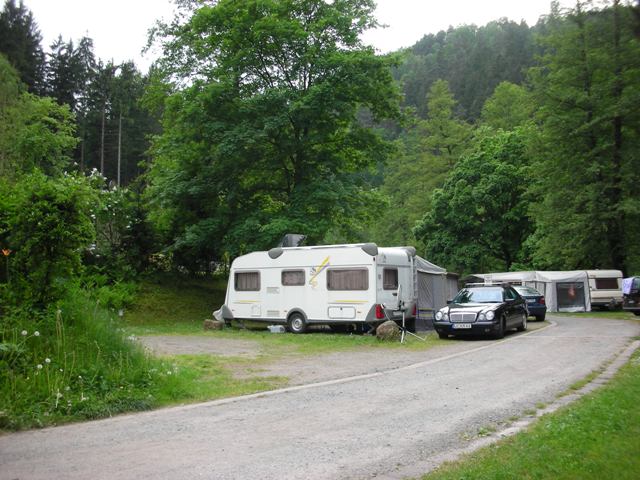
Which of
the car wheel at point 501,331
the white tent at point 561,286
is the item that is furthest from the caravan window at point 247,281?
the white tent at point 561,286

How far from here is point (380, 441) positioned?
5438mm

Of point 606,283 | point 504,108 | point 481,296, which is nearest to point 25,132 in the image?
point 481,296

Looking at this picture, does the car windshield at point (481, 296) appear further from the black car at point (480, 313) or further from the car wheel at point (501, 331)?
the car wheel at point (501, 331)

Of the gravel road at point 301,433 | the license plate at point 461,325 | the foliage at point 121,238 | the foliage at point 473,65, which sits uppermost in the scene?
the foliage at point 473,65

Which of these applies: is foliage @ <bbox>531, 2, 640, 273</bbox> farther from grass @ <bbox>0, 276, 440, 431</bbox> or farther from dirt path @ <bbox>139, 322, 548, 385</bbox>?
grass @ <bbox>0, 276, 440, 431</bbox>

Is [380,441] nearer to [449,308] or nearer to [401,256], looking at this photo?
[449,308]

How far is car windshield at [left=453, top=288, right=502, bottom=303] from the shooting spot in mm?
16438

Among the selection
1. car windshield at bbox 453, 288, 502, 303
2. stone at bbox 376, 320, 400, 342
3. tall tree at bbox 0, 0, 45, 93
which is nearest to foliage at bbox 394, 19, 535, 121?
tall tree at bbox 0, 0, 45, 93

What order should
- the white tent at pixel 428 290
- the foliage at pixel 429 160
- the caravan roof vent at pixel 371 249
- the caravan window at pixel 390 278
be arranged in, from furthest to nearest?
1. the foliage at pixel 429 160
2. the white tent at pixel 428 290
3. the caravan window at pixel 390 278
4. the caravan roof vent at pixel 371 249

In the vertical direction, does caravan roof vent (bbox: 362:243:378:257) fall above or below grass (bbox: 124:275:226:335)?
above

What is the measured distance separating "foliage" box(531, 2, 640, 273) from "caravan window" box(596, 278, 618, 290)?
1639mm

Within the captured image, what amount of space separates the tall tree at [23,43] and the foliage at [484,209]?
106 ft

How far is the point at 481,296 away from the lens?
54.4ft

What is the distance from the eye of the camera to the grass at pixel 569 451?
415cm
